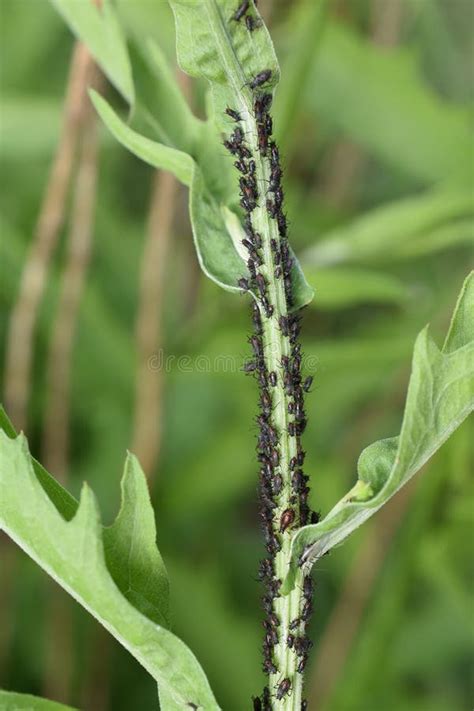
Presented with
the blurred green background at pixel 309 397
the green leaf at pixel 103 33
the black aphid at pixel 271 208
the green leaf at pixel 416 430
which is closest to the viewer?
the green leaf at pixel 416 430

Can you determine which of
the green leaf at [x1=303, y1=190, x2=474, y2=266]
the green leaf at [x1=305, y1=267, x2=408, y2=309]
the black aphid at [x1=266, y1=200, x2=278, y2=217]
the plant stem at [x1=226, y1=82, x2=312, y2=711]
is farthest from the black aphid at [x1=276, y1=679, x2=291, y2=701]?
the green leaf at [x1=303, y1=190, x2=474, y2=266]

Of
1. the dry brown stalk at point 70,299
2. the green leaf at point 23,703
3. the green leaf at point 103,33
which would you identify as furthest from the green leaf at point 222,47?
the dry brown stalk at point 70,299

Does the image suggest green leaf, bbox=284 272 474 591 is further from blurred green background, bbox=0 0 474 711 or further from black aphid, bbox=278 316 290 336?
blurred green background, bbox=0 0 474 711

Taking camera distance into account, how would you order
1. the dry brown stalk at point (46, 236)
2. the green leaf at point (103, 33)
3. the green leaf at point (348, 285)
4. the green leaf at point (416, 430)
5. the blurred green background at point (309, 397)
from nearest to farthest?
the green leaf at point (416, 430) < the green leaf at point (103, 33) < the dry brown stalk at point (46, 236) < the green leaf at point (348, 285) < the blurred green background at point (309, 397)

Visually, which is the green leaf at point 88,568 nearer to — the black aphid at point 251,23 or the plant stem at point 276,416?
the plant stem at point 276,416

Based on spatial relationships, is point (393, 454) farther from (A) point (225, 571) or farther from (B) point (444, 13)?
(B) point (444, 13)

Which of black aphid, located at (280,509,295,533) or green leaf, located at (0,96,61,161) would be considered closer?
black aphid, located at (280,509,295,533)
